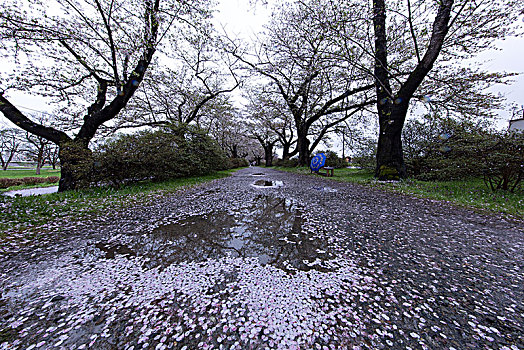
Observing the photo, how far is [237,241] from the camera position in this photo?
233 centimetres

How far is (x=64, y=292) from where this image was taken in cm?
142

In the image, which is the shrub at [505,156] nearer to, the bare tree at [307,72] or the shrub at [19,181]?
the bare tree at [307,72]

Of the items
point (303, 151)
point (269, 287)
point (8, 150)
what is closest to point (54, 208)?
point (269, 287)

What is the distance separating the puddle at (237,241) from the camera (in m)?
1.91

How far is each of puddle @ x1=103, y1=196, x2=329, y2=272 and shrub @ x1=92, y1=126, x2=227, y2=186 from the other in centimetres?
437

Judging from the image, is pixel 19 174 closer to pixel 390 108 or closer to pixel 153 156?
pixel 153 156

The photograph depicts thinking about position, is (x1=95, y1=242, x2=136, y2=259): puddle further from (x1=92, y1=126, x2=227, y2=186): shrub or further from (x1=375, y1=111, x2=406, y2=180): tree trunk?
(x1=375, y1=111, x2=406, y2=180): tree trunk

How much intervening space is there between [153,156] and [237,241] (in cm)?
605

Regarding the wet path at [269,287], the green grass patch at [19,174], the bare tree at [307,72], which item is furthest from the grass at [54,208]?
the green grass patch at [19,174]

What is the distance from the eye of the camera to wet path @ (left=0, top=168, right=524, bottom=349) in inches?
41.7

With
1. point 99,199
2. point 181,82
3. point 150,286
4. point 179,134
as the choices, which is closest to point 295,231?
point 150,286

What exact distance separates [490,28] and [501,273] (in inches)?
333

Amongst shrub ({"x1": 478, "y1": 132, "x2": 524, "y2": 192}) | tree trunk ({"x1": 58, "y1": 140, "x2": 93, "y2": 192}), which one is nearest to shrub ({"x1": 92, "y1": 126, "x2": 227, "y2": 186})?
tree trunk ({"x1": 58, "y1": 140, "x2": 93, "y2": 192})

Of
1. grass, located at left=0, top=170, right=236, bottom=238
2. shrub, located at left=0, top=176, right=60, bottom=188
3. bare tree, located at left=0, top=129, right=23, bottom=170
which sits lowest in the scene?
shrub, located at left=0, top=176, right=60, bottom=188
